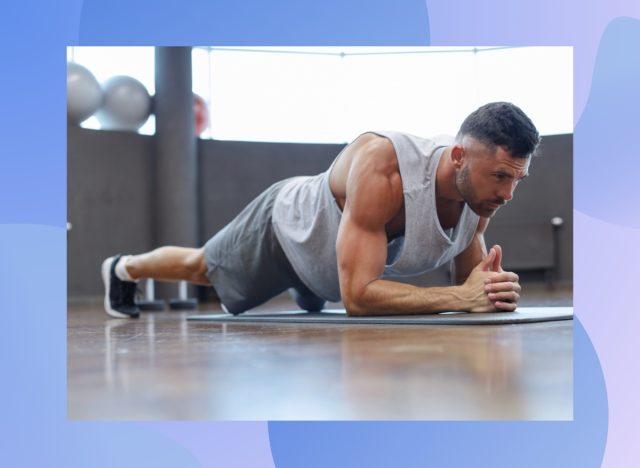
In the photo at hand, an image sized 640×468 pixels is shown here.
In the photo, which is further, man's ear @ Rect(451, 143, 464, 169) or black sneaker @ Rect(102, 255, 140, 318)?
black sneaker @ Rect(102, 255, 140, 318)

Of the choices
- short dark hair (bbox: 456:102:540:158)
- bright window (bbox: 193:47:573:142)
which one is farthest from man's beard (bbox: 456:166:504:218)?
bright window (bbox: 193:47:573:142)

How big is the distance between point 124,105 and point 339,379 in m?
4.37

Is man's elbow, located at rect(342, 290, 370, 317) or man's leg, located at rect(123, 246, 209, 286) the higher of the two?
man's leg, located at rect(123, 246, 209, 286)

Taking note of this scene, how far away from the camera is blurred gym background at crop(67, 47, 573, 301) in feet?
16.9

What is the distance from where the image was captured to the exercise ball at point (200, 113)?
5.75m

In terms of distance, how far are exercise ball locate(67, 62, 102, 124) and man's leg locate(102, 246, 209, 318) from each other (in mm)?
2001

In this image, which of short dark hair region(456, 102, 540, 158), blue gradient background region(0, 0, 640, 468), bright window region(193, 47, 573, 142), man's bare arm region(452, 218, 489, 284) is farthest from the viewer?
bright window region(193, 47, 573, 142)

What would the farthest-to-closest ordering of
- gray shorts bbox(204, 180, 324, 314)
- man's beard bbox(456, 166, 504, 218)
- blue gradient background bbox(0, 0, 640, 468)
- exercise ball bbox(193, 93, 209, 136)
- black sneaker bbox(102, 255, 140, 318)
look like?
exercise ball bbox(193, 93, 209, 136) < black sneaker bbox(102, 255, 140, 318) < gray shorts bbox(204, 180, 324, 314) < man's beard bbox(456, 166, 504, 218) < blue gradient background bbox(0, 0, 640, 468)

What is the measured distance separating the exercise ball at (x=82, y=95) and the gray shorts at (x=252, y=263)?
2.32 m

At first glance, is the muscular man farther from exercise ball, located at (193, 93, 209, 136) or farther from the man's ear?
exercise ball, located at (193, 93, 209, 136)
